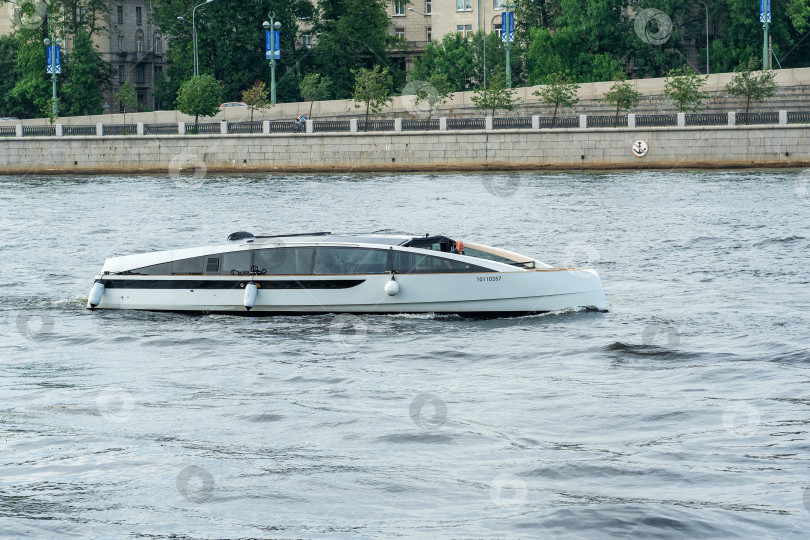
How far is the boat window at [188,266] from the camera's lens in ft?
61.5

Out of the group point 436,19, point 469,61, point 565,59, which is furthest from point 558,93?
point 436,19

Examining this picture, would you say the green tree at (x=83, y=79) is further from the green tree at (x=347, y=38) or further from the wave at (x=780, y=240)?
the wave at (x=780, y=240)

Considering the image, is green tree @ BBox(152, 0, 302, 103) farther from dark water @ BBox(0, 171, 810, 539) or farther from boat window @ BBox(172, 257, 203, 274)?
boat window @ BBox(172, 257, 203, 274)

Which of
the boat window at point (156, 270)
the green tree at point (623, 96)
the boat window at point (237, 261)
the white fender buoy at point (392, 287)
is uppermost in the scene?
the green tree at point (623, 96)

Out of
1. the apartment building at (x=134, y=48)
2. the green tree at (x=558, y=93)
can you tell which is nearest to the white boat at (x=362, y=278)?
the green tree at (x=558, y=93)

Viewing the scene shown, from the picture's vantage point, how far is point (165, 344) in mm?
17250

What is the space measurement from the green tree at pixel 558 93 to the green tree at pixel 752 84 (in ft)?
27.3

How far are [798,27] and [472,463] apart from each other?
74.8 metres

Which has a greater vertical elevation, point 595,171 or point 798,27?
point 798,27

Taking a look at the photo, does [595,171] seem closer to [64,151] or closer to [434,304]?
[64,151]

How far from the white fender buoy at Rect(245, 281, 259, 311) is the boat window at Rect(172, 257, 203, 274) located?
765 mm

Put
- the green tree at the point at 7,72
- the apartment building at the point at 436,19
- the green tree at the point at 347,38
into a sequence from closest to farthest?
the green tree at the point at 7,72 < the green tree at the point at 347,38 < the apartment building at the point at 436,19

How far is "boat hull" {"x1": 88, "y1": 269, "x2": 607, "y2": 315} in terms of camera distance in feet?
59.6

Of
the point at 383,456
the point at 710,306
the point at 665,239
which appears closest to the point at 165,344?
the point at 383,456
